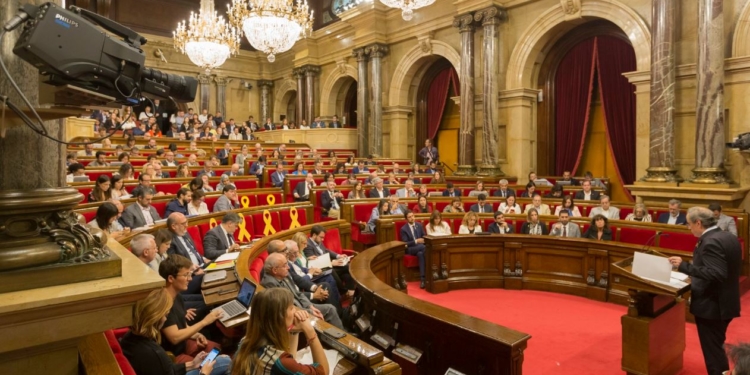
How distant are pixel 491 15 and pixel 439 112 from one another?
365cm

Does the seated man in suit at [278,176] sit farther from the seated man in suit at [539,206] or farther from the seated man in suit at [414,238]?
the seated man in suit at [539,206]

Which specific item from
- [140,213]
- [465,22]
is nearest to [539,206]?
[465,22]

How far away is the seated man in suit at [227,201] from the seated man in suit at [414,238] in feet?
7.68

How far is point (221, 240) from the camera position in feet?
15.5

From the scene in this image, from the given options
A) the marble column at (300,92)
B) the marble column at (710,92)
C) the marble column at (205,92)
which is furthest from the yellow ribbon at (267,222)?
the marble column at (205,92)

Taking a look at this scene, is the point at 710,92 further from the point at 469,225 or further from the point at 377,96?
the point at 377,96

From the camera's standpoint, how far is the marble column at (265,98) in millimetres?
19594

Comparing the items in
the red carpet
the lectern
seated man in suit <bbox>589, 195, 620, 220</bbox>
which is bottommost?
the red carpet

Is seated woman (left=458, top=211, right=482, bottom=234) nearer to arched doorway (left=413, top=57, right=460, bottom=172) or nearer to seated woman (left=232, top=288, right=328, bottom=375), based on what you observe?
seated woman (left=232, top=288, right=328, bottom=375)

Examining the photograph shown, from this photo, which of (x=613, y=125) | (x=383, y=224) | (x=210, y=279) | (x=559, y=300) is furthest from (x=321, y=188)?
(x=613, y=125)

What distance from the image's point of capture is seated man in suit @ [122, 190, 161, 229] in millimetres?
5012

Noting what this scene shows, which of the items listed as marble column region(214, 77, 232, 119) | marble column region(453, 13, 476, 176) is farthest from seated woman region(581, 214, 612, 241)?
marble column region(214, 77, 232, 119)

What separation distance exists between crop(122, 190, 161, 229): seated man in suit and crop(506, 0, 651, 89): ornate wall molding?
8197 millimetres

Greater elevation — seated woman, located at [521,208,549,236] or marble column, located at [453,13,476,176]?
marble column, located at [453,13,476,176]
